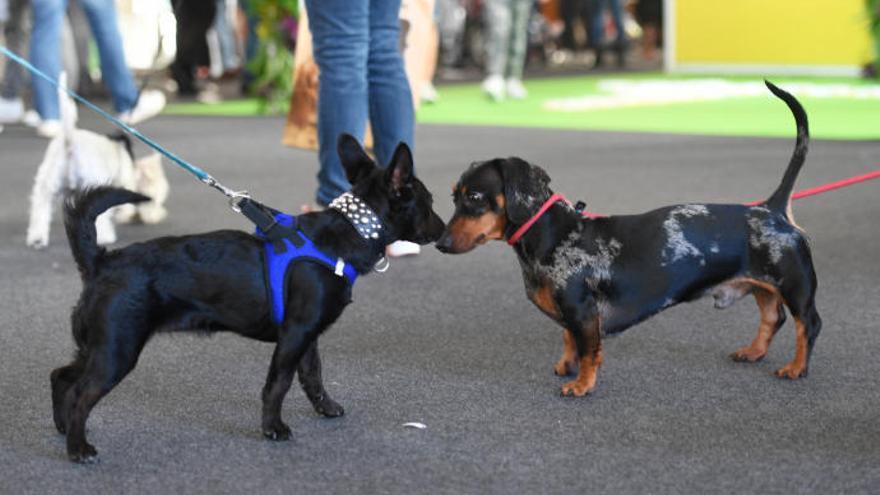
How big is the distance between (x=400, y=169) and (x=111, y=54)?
3762 millimetres

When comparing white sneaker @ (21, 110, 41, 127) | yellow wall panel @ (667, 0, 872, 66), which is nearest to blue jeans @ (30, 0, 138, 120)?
white sneaker @ (21, 110, 41, 127)

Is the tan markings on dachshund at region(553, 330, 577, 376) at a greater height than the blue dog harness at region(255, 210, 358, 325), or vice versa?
the blue dog harness at region(255, 210, 358, 325)

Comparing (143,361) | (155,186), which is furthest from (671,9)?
(143,361)

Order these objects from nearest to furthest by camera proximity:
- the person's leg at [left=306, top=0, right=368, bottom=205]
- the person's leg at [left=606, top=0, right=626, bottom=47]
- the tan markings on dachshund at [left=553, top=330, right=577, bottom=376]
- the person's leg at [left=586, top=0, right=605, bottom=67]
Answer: the tan markings on dachshund at [left=553, top=330, right=577, bottom=376]
the person's leg at [left=306, top=0, right=368, bottom=205]
the person's leg at [left=606, top=0, right=626, bottom=47]
the person's leg at [left=586, top=0, right=605, bottom=67]

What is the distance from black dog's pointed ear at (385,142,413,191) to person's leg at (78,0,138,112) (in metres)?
2.96

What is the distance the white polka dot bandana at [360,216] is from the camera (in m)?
2.35

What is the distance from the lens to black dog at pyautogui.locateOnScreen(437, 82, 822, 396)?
2.61 meters

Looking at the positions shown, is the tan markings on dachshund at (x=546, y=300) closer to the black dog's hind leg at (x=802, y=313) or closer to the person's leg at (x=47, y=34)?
the black dog's hind leg at (x=802, y=313)

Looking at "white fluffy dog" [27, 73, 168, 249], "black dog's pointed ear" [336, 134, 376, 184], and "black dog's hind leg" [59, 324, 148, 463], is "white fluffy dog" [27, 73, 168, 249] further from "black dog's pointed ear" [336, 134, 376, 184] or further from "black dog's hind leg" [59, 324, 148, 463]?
"black dog's hind leg" [59, 324, 148, 463]

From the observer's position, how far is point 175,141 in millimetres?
7301

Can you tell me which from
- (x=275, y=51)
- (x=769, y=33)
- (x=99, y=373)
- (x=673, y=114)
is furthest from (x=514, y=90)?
(x=99, y=373)

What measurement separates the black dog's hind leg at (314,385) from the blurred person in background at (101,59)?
2.38 m

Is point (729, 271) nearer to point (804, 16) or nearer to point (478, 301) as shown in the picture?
point (478, 301)

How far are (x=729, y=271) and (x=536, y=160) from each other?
3639mm
